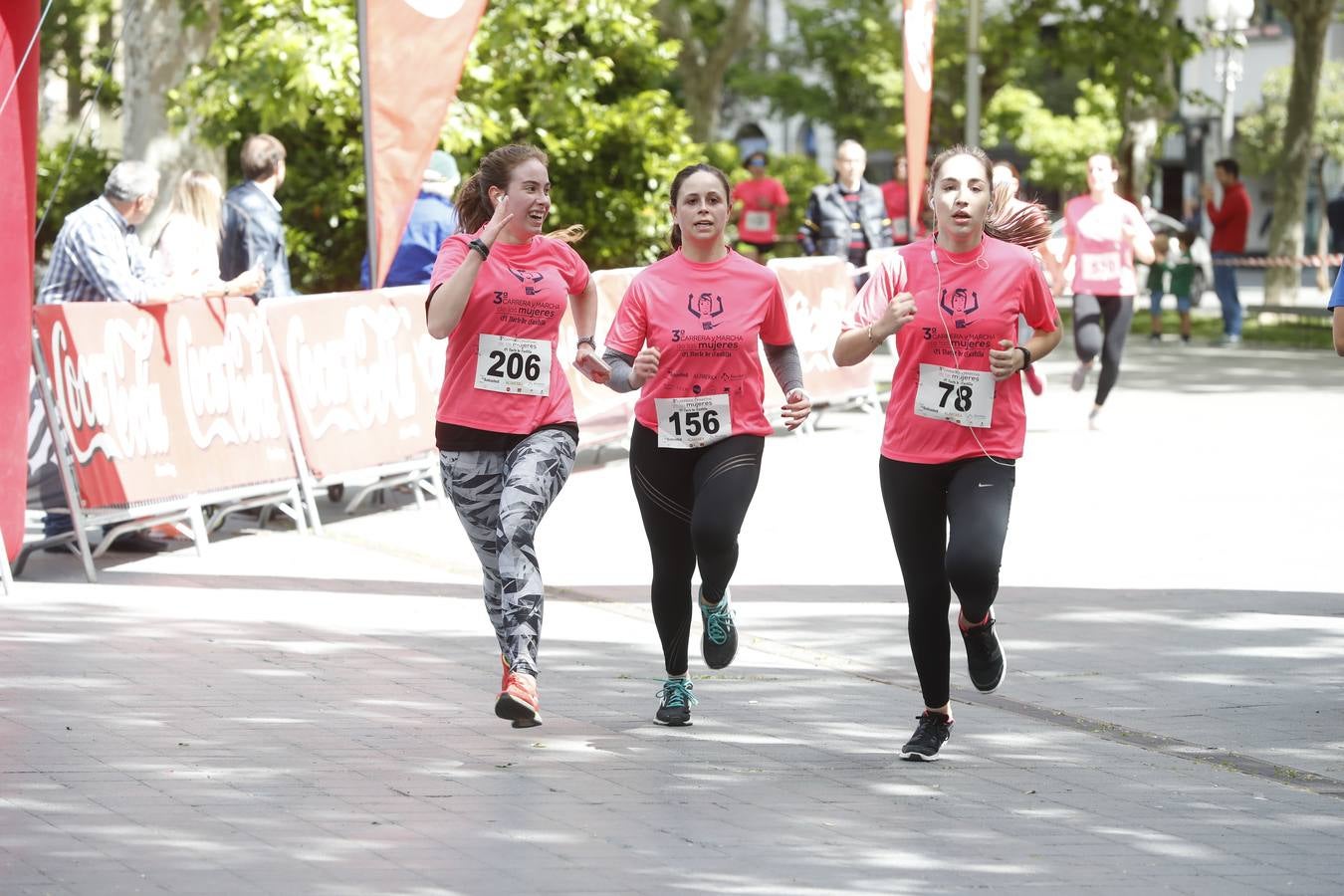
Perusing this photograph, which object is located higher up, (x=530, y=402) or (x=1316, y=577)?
(x=530, y=402)

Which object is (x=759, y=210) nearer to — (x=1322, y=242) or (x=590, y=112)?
(x=590, y=112)

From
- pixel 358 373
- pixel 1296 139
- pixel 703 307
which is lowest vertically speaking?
pixel 358 373

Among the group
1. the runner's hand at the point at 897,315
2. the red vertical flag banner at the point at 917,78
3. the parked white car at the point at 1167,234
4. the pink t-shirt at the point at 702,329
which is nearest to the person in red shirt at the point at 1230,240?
the parked white car at the point at 1167,234

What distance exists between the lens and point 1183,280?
87.5ft

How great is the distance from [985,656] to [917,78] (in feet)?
32.7

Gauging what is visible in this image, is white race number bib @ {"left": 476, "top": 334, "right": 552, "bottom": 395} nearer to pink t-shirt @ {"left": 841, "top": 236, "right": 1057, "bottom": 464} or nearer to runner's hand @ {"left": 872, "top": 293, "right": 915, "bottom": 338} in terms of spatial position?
pink t-shirt @ {"left": 841, "top": 236, "right": 1057, "bottom": 464}

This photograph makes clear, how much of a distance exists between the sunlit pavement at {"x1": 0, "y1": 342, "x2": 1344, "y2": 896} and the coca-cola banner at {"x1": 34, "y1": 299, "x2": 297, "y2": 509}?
17.2 inches

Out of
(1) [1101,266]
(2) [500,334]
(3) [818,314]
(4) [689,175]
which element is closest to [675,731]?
(2) [500,334]

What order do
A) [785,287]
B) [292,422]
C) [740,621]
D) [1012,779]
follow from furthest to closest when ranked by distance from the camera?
[785,287], [292,422], [740,621], [1012,779]

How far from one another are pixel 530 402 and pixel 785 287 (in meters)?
8.65

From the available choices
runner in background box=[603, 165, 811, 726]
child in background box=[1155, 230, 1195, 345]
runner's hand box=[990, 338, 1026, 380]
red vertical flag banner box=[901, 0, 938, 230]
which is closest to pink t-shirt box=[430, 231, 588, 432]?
runner in background box=[603, 165, 811, 726]

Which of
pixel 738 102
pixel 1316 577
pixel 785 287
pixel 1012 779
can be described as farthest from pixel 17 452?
pixel 738 102

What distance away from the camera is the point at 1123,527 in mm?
11242

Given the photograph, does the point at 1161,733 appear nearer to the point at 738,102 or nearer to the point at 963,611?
the point at 963,611
